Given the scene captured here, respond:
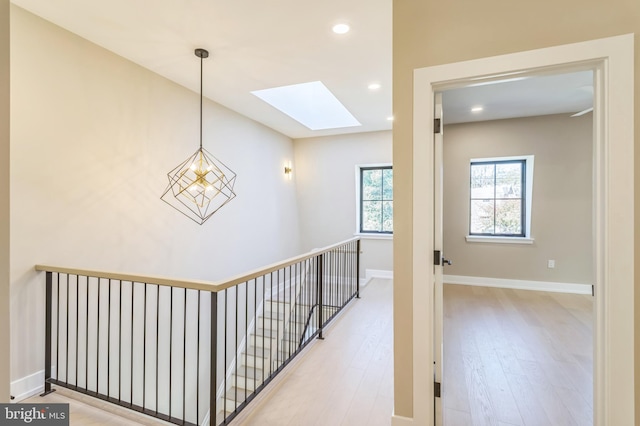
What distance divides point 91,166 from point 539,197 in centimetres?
600

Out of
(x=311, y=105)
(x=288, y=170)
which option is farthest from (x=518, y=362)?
(x=288, y=170)

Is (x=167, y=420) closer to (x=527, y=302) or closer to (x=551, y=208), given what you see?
(x=527, y=302)

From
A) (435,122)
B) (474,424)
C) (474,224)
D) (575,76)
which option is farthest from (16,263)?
(474,224)

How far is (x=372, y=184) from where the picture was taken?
5965 millimetres

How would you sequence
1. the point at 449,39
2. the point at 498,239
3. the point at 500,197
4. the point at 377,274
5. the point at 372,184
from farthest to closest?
the point at 372,184
the point at 377,274
the point at 500,197
the point at 498,239
the point at 449,39

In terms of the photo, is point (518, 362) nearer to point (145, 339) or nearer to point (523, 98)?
point (145, 339)

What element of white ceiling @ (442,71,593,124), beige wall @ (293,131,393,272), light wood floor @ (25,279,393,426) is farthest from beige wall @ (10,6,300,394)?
white ceiling @ (442,71,593,124)

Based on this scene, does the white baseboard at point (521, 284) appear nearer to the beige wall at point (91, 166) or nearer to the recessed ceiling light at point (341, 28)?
the beige wall at point (91, 166)

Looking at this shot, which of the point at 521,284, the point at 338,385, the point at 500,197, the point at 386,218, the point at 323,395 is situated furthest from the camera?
the point at 386,218

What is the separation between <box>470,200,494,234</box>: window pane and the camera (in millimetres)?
5211

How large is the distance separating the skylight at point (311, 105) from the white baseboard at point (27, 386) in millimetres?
3426

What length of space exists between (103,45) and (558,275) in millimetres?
6636

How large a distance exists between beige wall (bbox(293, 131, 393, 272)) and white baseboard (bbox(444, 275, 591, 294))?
1.21 meters

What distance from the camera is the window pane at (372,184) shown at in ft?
19.4
